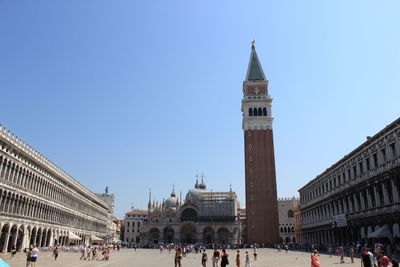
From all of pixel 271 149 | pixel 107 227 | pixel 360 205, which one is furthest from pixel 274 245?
pixel 107 227

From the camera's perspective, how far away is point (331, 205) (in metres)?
45.8

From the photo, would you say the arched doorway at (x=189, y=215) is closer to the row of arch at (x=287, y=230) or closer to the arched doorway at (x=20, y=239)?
the row of arch at (x=287, y=230)

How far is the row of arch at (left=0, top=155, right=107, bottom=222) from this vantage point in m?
34.2

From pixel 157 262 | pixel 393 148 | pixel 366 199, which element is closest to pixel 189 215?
pixel 366 199

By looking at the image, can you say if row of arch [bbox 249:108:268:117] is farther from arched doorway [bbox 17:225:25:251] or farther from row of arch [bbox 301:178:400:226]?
arched doorway [bbox 17:225:25:251]

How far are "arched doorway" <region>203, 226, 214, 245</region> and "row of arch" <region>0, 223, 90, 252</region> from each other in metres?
37.4

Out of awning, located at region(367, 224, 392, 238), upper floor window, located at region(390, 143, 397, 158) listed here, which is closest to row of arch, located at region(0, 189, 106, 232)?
awning, located at region(367, 224, 392, 238)

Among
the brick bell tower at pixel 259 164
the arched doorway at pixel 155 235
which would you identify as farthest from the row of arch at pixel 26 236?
the brick bell tower at pixel 259 164

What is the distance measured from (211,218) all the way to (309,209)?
32.2m

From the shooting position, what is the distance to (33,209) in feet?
138

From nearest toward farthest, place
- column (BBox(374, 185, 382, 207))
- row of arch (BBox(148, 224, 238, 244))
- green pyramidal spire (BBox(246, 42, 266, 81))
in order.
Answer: column (BBox(374, 185, 382, 207))
green pyramidal spire (BBox(246, 42, 266, 81))
row of arch (BBox(148, 224, 238, 244))

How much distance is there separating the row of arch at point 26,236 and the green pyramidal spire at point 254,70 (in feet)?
168

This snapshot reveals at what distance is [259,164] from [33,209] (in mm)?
43686

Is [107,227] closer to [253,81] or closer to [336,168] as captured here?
[253,81]
